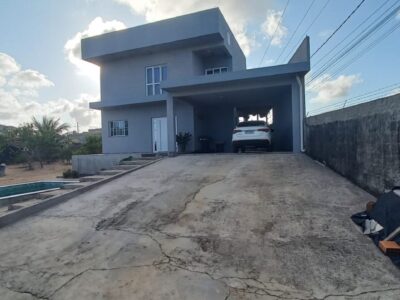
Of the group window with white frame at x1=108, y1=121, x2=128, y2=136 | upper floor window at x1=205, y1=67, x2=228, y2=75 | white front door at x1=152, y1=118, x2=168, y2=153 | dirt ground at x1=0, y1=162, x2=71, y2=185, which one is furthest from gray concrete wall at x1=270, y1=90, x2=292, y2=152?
dirt ground at x1=0, y1=162, x2=71, y2=185

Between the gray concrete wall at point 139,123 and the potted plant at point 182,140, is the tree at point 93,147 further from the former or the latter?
the potted plant at point 182,140

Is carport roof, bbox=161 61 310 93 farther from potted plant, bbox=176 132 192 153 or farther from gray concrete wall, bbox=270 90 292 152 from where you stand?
potted plant, bbox=176 132 192 153

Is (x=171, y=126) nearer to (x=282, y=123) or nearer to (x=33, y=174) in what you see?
(x=282, y=123)

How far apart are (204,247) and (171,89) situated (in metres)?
9.99

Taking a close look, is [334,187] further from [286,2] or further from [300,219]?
[286,2]

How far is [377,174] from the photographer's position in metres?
5.48

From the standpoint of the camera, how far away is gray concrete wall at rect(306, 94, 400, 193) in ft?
16.3

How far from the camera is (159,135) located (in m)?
16.7

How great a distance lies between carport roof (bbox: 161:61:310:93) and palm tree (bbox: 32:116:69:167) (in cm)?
1994

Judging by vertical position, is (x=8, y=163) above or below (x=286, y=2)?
below

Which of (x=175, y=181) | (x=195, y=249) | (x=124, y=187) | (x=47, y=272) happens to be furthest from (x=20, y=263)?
(x=175, y=181)

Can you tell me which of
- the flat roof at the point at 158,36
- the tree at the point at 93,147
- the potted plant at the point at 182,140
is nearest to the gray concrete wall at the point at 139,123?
the potted plant at the point at 182,140

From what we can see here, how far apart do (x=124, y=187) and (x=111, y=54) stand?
12.2 m

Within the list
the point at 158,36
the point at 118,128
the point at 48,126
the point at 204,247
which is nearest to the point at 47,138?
the point at 48,126
